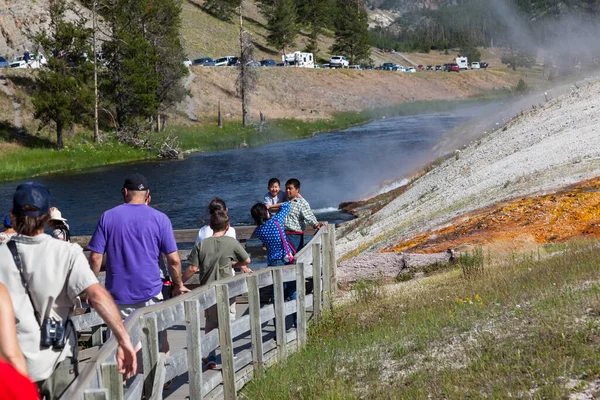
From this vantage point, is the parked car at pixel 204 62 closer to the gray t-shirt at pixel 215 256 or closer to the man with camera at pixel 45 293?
the gray t-shirt at pixel 215 256

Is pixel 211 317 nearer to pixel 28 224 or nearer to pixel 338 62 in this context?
pixel 28 224

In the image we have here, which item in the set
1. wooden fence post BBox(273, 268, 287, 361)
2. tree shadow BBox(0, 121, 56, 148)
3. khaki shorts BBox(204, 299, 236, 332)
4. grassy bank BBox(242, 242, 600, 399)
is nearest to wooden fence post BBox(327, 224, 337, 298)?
grassy bank BBox(242, 242, 600, 399)

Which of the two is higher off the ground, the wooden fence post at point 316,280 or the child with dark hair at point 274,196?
the child with dark hair at point 274,196

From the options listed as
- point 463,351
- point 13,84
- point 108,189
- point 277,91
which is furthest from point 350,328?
point 277,91

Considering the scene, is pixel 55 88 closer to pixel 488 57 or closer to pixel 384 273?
pixel 384 273

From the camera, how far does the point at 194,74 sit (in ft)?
267

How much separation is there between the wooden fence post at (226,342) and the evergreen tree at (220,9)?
366 ft

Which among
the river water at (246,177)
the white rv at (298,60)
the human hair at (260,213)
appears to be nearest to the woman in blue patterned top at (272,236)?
the human hair at (260,213)

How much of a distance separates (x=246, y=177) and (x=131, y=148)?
16.4 m

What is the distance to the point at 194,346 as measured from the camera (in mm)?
6660

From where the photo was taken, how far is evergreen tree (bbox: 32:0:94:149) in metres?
53.0

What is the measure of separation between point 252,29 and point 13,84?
223 ft

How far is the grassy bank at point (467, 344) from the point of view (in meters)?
6.27

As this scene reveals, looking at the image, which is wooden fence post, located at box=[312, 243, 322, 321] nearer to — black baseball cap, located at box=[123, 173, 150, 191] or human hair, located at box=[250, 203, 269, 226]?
human hair, located at box=[250, 203, 269, 226]
